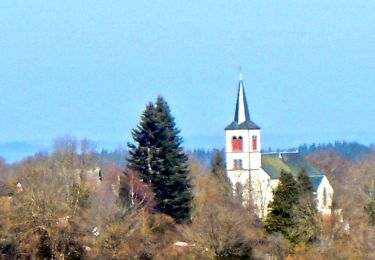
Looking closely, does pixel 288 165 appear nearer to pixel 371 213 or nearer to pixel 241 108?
pixel 241 108

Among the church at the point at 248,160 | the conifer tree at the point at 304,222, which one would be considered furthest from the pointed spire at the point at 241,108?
the conifer tree at the point at 304,222

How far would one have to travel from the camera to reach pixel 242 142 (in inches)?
2948

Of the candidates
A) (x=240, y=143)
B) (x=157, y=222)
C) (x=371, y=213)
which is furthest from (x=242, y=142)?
(x=157, y=222)

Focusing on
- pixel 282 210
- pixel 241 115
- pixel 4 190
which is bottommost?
pixel 282 210

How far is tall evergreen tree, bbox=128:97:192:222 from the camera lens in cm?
5347

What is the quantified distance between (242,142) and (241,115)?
1515mm

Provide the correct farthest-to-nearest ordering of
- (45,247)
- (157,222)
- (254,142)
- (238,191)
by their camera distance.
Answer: (254,142) < (238,191) < (157,222) < (45,247)

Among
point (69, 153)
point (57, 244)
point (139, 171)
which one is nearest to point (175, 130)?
point (139, 171)

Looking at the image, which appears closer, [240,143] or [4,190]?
[4,190]

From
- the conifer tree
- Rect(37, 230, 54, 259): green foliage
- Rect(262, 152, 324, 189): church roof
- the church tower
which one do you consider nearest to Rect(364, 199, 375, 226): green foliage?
the conifer tree

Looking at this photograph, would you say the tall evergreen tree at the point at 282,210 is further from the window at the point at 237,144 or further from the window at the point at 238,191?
the window at the point at 237,144

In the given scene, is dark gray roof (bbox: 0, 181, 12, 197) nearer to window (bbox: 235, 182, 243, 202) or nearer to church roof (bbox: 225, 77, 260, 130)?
window (bbox: 235, 182, 243, 202)

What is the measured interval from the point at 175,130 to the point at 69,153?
60.7 feet

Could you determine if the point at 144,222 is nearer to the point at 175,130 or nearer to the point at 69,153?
the point at 175,130
